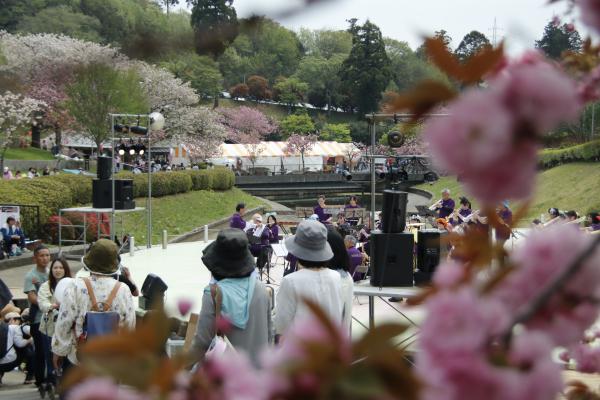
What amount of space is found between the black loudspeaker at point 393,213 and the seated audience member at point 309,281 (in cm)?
360

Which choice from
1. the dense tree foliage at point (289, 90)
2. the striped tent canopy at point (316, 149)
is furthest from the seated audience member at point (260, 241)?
the dense tree foliage at point (289, 90)

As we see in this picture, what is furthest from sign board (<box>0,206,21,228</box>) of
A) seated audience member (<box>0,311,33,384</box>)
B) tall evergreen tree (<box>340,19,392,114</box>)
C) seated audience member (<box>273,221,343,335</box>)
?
tall evergreen tree (<box>340,19,392,114</box>)

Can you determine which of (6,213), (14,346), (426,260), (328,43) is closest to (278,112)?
(328,43)

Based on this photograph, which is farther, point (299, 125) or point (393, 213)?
point (299, 125)

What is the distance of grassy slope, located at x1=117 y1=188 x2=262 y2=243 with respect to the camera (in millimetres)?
25016

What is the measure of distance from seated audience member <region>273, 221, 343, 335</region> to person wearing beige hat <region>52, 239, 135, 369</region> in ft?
3.74

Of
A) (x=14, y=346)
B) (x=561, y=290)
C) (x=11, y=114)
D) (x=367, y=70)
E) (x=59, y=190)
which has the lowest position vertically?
(x=14, y=346)

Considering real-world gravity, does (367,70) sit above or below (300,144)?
above

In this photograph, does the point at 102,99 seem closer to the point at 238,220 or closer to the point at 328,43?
the point at 238,220

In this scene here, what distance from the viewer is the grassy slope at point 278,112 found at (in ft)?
230

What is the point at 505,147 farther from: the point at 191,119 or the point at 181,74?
the point at 181,74

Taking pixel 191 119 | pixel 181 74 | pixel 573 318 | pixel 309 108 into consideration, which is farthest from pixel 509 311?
pixel 309 108

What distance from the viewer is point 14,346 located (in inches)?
289

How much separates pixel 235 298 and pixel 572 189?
26.6m
